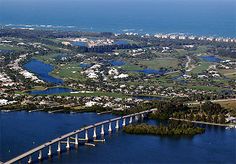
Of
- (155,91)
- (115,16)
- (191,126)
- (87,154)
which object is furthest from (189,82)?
(115,16)

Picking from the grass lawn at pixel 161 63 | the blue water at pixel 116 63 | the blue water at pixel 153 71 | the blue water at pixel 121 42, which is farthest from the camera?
the blue water at pixel 121 42

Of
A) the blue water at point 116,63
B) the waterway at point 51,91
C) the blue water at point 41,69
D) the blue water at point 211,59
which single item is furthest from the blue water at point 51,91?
the blue water at point 211,59

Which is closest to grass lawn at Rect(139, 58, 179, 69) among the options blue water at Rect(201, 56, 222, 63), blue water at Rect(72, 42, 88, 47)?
blue water at Rect(201, 56, 222, 63)

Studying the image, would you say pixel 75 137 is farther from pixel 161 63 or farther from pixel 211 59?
pixel 211 59

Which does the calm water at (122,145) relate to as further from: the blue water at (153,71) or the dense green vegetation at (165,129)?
the blue water at (153,71)

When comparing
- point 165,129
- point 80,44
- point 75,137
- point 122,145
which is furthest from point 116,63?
point 122,145

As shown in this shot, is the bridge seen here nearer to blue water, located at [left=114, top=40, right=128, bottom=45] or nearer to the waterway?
the waterway
